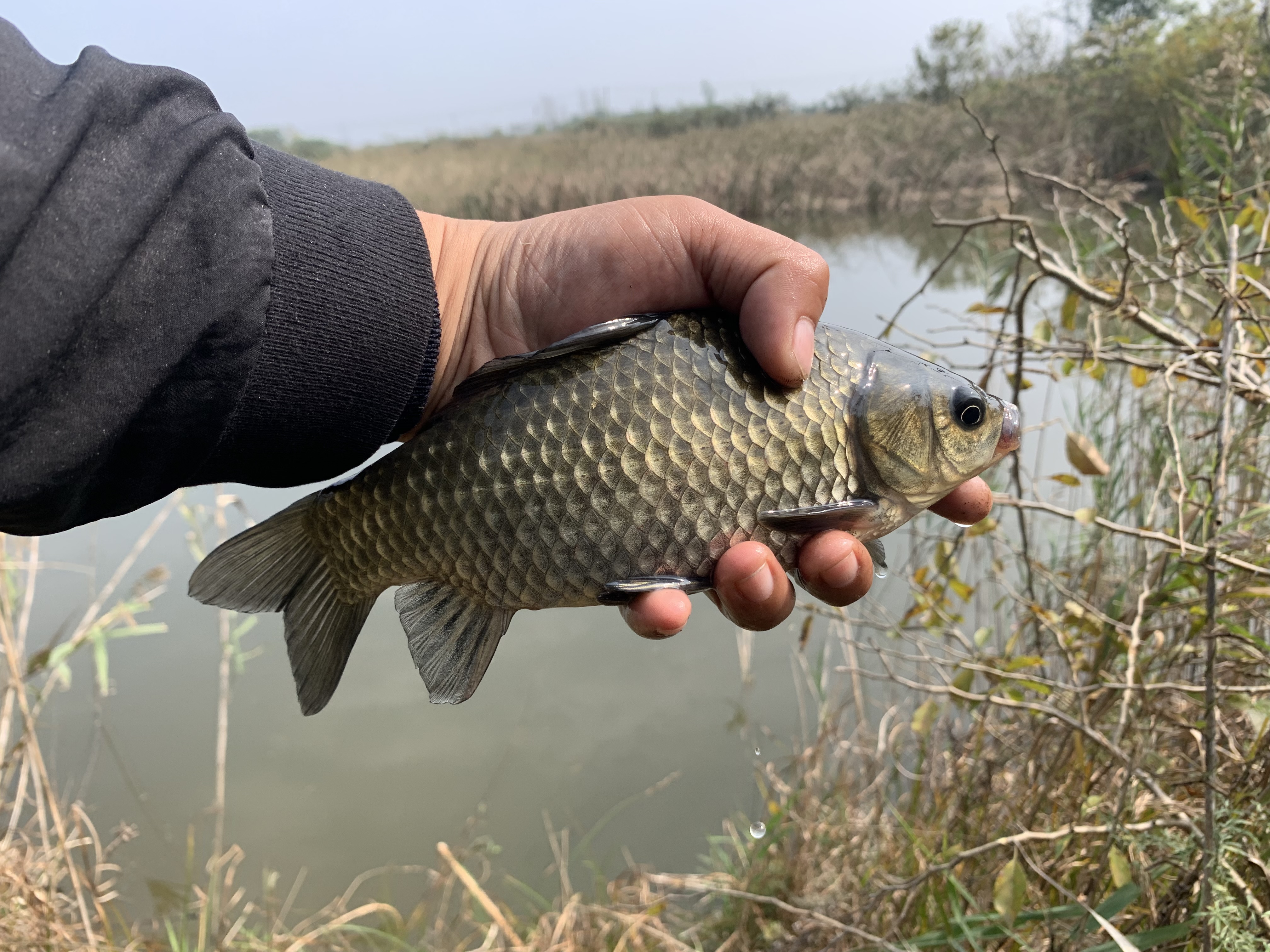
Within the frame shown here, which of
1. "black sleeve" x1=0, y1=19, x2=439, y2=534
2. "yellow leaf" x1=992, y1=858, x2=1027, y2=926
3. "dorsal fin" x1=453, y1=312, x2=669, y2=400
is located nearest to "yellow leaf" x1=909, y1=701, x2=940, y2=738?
"yellow leaf" x1=992, y1=858, x2=1027, y2=926

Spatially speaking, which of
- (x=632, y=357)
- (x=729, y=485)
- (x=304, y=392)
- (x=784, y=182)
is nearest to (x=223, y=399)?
(x=304, y=392)

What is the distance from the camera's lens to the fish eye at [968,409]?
155 cm

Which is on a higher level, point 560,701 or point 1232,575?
point 1232,575

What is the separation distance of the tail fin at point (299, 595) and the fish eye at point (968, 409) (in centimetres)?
117

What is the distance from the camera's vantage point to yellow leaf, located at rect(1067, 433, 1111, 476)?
2.36 meters

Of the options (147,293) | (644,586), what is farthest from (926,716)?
(147,293)

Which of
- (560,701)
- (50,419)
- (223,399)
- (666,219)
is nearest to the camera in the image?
(50,419)

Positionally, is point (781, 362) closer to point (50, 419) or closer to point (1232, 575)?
point (50, 419)

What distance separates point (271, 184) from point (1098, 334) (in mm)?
2261

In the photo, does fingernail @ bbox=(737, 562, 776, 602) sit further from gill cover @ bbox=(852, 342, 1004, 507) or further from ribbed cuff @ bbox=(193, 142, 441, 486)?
ribbed cuff @ bbox=(193, 142, 441, 486)

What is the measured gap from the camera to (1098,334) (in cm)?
249

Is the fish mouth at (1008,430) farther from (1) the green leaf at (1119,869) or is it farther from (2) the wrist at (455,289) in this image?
(2) the wrist at (455,289)

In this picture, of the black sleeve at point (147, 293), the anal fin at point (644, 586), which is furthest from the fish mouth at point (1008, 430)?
the black sleeve at point (147, 293)

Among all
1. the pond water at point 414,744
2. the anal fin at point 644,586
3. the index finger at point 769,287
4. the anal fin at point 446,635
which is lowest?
the pond water at point 414,744
